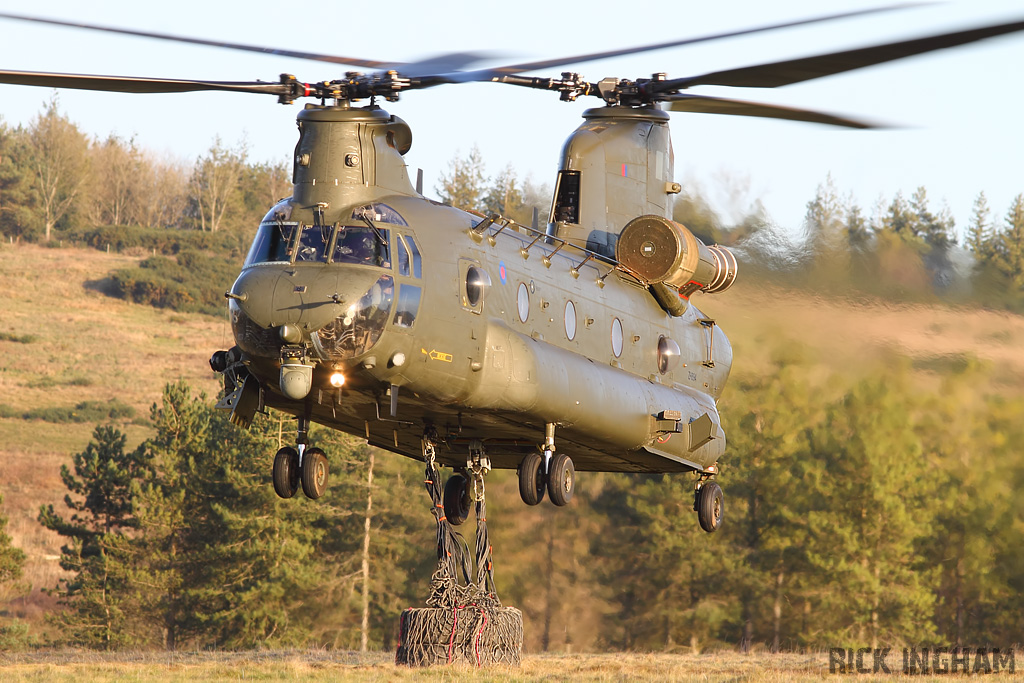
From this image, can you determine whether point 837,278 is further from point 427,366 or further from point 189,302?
point 189,302

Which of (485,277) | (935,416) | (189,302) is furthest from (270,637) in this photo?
(189,302)

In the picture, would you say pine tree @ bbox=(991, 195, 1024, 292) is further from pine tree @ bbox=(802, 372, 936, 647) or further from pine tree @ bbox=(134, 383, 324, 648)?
pine tree @ bbox=(134, 383, 324, 648)

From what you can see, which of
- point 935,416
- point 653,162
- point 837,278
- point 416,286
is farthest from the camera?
point 935,416

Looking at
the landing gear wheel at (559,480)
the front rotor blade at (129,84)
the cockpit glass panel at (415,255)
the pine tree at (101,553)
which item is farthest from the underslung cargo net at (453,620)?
the pine tree at (101,553)

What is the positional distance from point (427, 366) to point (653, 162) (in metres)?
8.75

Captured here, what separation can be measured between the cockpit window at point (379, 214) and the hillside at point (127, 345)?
15.1 m

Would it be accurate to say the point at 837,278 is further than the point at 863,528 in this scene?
No

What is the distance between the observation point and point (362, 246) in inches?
643

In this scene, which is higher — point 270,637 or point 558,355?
point 558,355

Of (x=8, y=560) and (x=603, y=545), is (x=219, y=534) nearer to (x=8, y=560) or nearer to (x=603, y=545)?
(x=8, y=560)

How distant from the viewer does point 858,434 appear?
4225 cm

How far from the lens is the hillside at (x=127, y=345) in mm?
29422

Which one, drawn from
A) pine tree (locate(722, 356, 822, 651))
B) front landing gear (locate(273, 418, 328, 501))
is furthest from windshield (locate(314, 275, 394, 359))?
pine tree (locate(722, 356, 822, 651))

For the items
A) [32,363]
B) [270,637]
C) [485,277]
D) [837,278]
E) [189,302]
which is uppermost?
[189,302]
